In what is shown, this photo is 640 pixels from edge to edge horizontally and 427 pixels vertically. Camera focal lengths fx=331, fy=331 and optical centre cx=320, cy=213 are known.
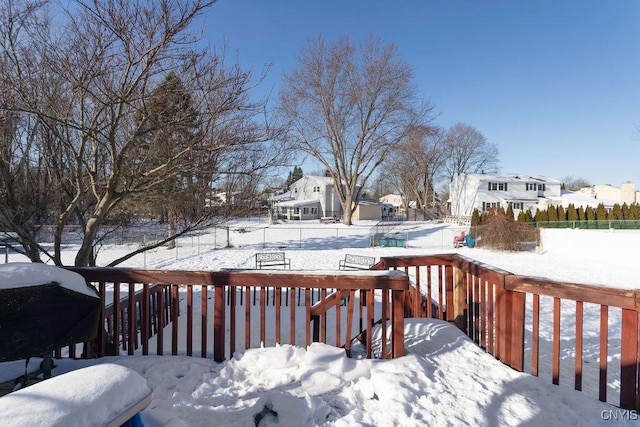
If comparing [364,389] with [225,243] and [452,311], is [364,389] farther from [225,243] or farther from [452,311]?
[225,243]

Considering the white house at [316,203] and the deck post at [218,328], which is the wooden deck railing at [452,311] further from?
the white house at [316,203]

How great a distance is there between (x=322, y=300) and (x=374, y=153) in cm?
2875

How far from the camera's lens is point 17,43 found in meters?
3.76

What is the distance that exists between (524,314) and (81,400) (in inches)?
123

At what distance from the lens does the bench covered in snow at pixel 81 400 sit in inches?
38.4

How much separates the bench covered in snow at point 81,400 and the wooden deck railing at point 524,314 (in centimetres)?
280

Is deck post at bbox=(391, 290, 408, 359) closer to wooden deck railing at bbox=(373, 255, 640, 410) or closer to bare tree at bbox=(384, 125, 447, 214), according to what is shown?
wooden deck railing at bbox=(373, 255, 640, 410)

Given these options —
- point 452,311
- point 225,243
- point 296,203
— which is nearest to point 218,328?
point 452,311

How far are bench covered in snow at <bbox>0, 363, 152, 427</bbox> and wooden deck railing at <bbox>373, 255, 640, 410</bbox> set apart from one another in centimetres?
280

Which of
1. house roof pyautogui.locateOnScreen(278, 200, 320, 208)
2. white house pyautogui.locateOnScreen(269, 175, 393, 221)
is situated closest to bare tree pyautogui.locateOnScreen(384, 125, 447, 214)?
white house pyautogui.locateOnScreen(269, 175, 393, 221)

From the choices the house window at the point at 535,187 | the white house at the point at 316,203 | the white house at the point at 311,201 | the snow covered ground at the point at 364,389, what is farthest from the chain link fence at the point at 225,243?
the house window at the point at 535,187

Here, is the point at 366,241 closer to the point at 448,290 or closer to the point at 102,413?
the point at 448,290

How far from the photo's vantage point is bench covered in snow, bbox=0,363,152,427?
98 centimetres

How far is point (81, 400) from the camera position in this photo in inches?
42.5
